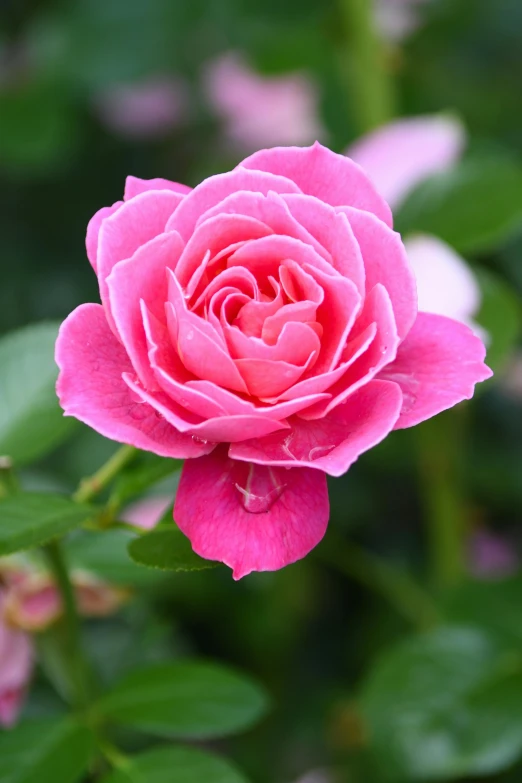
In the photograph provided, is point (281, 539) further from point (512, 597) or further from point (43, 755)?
point (512, 597)

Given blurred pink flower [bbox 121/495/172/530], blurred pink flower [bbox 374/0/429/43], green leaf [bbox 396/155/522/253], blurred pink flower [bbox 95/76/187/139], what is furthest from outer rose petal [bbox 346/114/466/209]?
blurred pink flower [bbox 95/76/187/139]

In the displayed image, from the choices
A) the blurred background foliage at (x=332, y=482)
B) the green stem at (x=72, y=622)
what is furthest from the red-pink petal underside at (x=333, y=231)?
the blurred background foliage at (x=332, y=482)

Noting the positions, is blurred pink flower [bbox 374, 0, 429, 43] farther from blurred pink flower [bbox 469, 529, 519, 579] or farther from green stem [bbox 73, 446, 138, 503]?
green stem [bbox 73, 446, 138, 503]

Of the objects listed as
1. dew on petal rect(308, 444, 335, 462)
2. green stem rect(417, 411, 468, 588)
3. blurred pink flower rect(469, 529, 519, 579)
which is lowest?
blurred pink flower rect(469, 529, 519, 579)

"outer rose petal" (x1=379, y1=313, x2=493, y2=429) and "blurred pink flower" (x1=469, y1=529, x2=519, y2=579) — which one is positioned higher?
"outer rose petal" (x1=379, y1=313, x2=493, y2=429)

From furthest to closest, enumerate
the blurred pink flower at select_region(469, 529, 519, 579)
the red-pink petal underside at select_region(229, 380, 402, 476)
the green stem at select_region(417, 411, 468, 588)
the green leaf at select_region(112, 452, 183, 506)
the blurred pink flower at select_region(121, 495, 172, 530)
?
the blurred pink flower at select_region(469, 529, 519, 579), the green stem at select_region(417, 411, 468, 588), the blurred pink flower at select_region(121, 495, 172, 530), the green leaf at select_region(112, 452, 183, 506), the red-pink petal underside at select_region(229, 380, 402, 476)

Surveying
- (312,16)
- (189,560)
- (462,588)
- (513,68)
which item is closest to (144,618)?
(462,588)

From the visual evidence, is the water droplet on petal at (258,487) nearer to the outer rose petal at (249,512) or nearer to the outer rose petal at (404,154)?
the outer rose petal at (249,512)

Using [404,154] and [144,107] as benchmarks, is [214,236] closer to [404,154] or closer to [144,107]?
[404,154]

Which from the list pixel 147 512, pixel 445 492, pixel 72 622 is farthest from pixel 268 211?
pixel 445 492
